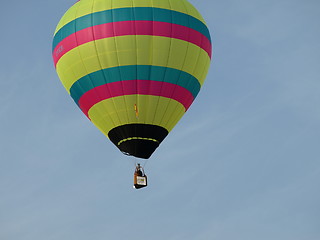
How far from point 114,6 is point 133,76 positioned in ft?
8.00

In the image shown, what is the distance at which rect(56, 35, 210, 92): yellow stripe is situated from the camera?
29.9m

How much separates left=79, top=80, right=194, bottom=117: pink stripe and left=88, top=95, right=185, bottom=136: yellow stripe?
0.44ft

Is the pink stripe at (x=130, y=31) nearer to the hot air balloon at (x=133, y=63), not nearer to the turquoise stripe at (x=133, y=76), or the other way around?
the hot air balloon at (x=133, y=63)

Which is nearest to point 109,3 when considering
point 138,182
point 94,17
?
point 94,17

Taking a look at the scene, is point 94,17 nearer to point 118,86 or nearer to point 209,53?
point 118,86

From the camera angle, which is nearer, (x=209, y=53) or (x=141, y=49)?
(x=141, y=49)

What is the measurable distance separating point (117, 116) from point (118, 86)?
1020mm

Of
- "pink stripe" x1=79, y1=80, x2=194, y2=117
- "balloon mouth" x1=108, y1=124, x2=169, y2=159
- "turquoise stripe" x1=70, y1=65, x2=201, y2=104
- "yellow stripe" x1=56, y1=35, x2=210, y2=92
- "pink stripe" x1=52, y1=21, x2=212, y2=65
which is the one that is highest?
"pink stripe" x1=52, y1=21, x2=212, y2=65

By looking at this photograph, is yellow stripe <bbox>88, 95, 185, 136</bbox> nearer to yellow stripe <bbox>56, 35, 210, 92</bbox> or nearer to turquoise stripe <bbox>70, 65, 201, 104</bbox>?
turquoise stripe <bbox>70, 65, 201, 104</bbox>

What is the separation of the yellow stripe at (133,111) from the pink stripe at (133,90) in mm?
135

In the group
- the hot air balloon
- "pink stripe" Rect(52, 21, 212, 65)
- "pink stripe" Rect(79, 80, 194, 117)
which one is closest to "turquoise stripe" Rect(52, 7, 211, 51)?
the hot air balloon

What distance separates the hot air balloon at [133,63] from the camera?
98.2 feet

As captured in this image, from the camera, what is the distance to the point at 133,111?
30094 millimetres

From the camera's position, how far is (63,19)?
31.6 metres
